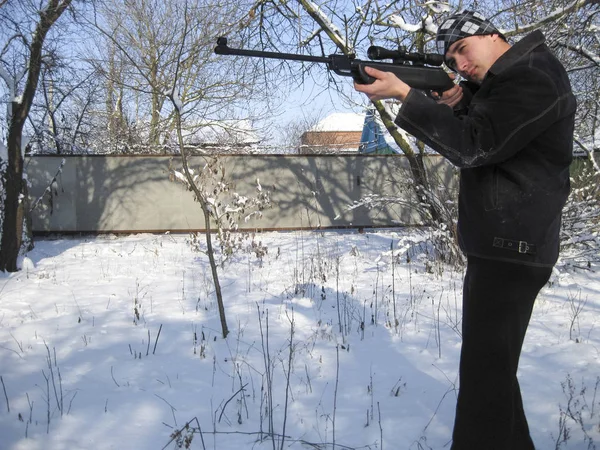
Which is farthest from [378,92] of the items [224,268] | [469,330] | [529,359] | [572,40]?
[572,40]

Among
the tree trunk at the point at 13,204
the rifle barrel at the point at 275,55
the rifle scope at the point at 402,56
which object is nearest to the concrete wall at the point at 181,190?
the tree trunk at the point at 13,204

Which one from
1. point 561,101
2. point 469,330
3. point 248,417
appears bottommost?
point 248,417

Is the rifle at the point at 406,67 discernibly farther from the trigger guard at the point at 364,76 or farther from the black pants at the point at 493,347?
the black pants at the point at 493,347

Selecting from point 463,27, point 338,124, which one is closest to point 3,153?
point 463,27

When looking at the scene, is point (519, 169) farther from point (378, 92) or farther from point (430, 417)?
point (430, 417)

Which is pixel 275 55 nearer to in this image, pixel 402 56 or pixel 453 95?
pixel 402 56

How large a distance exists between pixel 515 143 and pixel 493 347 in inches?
27.2

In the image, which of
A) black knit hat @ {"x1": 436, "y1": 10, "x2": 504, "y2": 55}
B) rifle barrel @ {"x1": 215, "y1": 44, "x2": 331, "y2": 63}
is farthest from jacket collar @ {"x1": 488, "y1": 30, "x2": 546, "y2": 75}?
rifle barrel @ {"x1": 215, "y1": 44, "x2": 331, "y2": 63}

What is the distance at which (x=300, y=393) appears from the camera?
2.98 meters

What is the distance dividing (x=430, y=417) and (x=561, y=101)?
6.02 ft

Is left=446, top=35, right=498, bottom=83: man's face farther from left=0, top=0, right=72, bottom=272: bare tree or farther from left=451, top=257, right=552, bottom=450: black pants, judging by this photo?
left=0, top=0, right=72, bottom=272: bare tree

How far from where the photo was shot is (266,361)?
11.5ft

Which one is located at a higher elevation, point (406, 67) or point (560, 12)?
point (560, 12)

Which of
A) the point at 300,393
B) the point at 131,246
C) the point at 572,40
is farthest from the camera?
the point at 131,246
